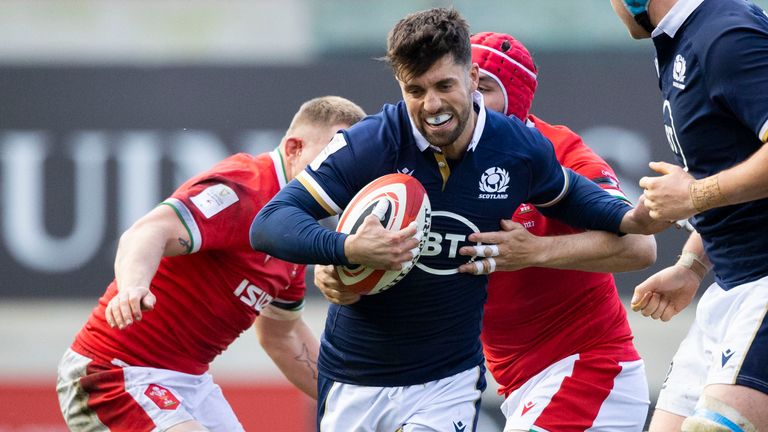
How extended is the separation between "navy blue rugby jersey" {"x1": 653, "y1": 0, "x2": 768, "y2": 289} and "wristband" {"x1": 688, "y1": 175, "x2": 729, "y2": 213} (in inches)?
7.6

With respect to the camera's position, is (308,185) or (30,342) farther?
(30,342)

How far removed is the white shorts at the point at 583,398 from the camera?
190 inches

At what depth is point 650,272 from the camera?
966cm

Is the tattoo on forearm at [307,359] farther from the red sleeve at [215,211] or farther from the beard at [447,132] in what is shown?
the beard at [447,132]

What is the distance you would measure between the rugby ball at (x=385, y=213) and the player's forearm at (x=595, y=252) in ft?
2.18

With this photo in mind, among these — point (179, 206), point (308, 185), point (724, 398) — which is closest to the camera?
point (724, 398)

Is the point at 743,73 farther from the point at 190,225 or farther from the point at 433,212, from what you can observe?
the point at 190,225

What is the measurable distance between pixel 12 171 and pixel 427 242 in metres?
6.70

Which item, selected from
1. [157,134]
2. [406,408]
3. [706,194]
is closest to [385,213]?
[406,408]

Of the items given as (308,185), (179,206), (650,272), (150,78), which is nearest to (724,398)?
(308,185)

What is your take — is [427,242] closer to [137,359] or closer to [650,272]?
[137,359]

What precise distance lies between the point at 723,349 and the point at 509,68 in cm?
165

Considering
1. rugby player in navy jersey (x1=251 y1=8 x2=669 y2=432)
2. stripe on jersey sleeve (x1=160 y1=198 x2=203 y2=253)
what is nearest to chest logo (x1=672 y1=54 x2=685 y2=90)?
rugby player in navy jersey (x1=251 y1=8 x2=669 y2=432)

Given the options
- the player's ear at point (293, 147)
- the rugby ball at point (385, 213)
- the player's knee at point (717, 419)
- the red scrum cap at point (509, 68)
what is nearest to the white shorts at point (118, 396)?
the player's ear at point (293, 147)
